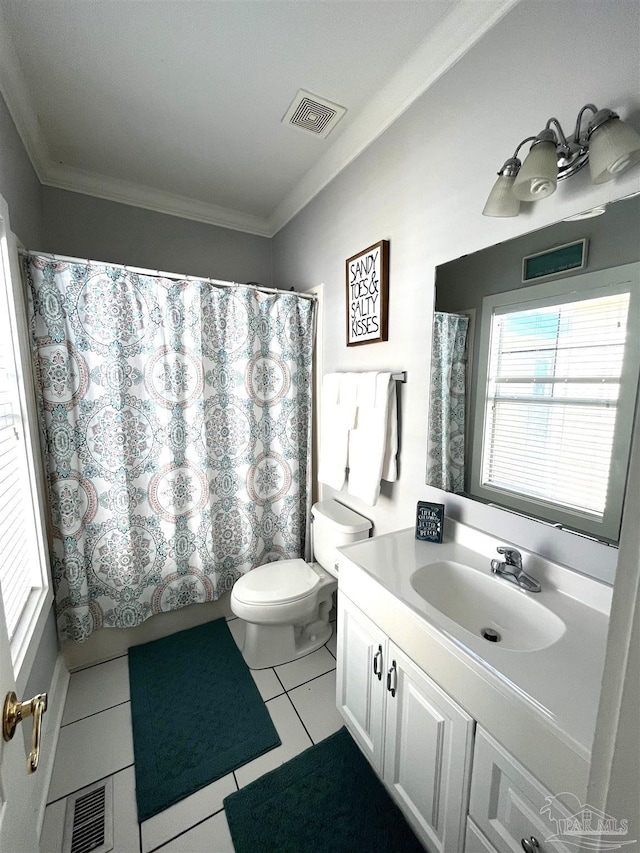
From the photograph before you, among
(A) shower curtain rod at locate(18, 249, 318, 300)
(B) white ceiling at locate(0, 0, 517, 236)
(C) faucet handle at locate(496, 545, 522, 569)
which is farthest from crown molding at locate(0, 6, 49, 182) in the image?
(C) faucet handle at locate(496, 545, 522, 569)

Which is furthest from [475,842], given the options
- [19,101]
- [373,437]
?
[19,101]

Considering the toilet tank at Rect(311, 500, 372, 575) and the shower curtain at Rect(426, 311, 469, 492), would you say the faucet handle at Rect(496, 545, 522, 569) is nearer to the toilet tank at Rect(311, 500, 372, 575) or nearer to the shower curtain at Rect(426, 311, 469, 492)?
the shower curtain at Rect(426, 311, 469, 492)

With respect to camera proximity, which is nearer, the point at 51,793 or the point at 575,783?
the point at 575,783

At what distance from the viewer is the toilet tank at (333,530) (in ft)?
5.58

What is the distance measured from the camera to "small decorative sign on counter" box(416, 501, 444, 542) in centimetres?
129

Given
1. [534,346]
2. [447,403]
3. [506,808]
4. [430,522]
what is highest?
[534,346]

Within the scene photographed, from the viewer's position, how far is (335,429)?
5.97ft

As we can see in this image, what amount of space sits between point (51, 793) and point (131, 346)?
5.64 ft

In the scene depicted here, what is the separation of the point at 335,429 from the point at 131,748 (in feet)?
5.09

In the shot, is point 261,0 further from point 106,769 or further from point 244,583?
point 106,769

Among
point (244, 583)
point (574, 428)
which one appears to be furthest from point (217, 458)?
point (574, 428)

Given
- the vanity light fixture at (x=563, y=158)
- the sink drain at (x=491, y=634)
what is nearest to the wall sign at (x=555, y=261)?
the vanity light fixture at (x=563, y=158)

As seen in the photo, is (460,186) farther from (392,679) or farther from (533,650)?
(392,679)

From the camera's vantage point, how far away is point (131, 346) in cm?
168
